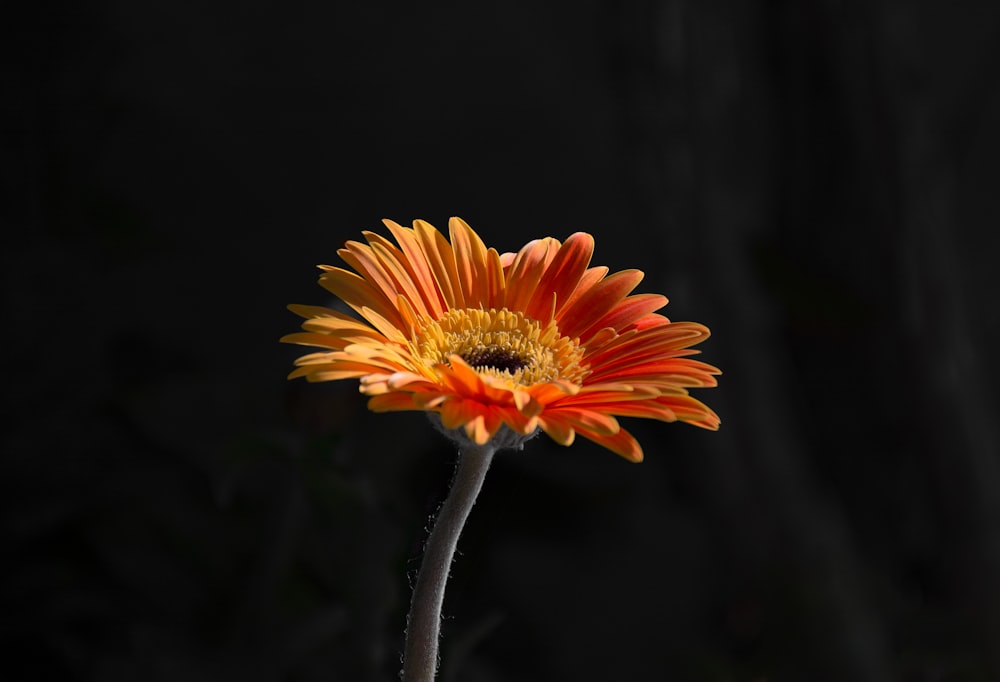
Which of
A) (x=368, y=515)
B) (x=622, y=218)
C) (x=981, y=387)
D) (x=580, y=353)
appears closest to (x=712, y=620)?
(x=981, y=387)

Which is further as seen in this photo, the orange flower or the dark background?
the dark background

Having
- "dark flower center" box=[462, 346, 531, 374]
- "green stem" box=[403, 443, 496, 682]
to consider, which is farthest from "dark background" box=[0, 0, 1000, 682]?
"green stem" box=[403, 443, 496, 682]

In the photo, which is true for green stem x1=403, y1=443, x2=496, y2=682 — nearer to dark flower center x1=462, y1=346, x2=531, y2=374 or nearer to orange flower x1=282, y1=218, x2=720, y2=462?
orange flower x1=282, y1=218, x2=720, y2=462

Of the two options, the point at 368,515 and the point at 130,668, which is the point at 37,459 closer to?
the point at 130,668

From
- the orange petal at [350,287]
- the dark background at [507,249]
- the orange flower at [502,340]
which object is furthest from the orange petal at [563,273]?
the dark background at [507,249]

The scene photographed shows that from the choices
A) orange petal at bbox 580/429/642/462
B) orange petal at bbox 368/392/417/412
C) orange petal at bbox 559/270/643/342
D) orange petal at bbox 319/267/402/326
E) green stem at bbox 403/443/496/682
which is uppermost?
orange petal at bbox 319/267/402/326

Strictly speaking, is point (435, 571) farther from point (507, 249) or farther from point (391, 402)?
point (507, 249)

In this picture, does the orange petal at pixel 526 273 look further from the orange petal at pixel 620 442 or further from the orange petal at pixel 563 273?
the orange petal at pixel 620 442
